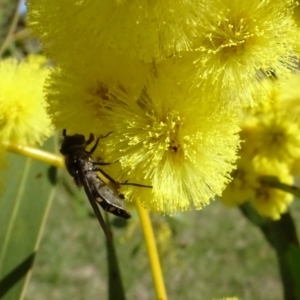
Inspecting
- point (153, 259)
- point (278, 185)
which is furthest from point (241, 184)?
point (153, 259)

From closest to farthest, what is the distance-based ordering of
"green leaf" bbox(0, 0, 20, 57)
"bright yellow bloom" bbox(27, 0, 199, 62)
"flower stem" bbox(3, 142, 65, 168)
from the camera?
"bright yellow bloom" bbox(27, 0, 199, 62), "flower stem" bbox(3, 142, 65, 168), "green leaf" bbox(0, 0, 20, 57)

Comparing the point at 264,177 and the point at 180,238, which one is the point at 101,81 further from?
the point at 180,238

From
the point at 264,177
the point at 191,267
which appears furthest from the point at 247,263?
the point at 264,177

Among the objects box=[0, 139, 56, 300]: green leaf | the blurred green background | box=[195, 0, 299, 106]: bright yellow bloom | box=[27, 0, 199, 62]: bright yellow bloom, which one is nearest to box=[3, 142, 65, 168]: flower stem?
box=[0, 139, 56, 300]: green leaf

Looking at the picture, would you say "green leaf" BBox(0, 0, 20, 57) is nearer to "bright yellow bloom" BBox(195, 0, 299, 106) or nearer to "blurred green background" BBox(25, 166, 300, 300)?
"bright yellow bloom" BBox(195, 0, 299, 106)

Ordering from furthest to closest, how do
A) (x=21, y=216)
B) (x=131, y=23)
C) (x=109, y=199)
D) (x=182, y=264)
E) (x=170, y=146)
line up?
1. (x=182, y=264)
2. (x=21, y=216)
3. (x=109, y=199)
4. (x=170, y=146)
5. (x=131, y=23)

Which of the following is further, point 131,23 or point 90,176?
point 90,176

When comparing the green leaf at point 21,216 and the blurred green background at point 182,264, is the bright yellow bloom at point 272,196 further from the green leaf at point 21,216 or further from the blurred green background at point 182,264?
the blurred green background at point 182,264

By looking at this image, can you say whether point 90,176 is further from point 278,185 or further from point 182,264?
point 182,264
